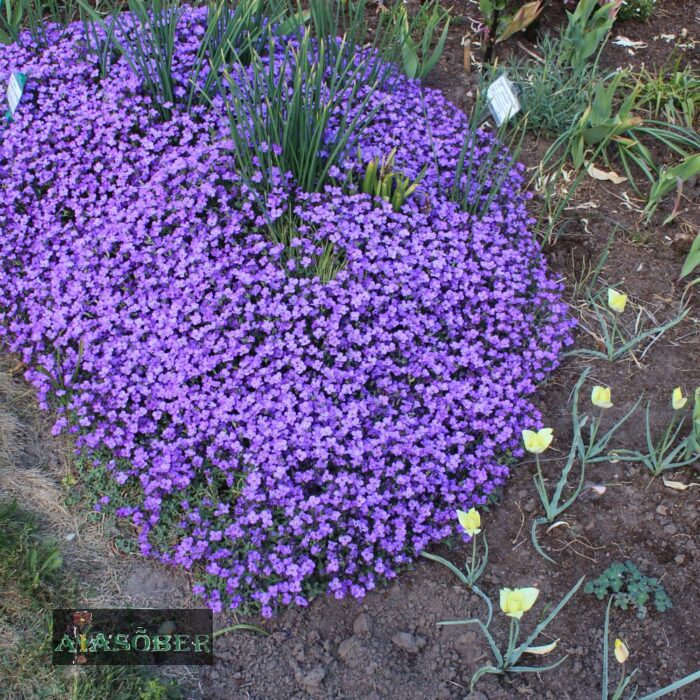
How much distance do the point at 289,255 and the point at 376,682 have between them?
1452 mm

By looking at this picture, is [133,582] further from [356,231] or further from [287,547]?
[356,231]

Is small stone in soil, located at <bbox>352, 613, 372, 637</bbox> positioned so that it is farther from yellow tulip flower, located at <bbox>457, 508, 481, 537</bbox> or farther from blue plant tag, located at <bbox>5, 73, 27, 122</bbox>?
blue plant tag, located at <bbox>5, 73, 27, 122</bbox>

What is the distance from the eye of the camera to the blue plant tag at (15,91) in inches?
128

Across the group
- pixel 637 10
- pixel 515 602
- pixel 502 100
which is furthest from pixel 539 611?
pixel 637 10

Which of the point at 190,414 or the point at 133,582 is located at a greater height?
the point at 190,414

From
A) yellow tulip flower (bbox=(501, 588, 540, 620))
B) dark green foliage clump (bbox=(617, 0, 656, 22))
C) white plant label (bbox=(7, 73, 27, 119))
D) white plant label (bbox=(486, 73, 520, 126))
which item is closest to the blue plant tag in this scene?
white plant label (bbox=(7, 73, 27, 119))

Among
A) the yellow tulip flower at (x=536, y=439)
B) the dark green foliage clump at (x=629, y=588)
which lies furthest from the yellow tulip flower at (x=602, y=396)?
the dark green foliage clump at (x=629, y=588)

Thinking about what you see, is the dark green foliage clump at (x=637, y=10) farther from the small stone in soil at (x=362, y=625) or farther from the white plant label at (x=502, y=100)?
the small stone in soil at (x=362, y=625)

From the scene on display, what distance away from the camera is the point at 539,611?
7.69 ft

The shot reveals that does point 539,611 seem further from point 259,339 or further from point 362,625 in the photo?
point 259,339

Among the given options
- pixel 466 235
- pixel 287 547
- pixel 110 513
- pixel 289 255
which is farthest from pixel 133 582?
pixel 466 235

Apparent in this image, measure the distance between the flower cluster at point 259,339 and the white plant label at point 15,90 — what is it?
97 millimetres

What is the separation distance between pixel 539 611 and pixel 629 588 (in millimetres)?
275

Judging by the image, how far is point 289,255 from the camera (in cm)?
285
